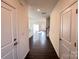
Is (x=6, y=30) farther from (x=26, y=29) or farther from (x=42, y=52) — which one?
(x=42, y=52)

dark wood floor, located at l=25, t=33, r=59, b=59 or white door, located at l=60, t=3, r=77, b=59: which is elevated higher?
white door, located at l=60, t=3, r=77, b=59

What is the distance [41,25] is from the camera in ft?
72.2

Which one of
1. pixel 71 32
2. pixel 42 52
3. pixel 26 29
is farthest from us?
pixel 42 52

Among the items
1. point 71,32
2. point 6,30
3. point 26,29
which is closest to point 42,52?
point 26,29

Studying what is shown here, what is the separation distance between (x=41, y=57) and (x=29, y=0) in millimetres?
2435

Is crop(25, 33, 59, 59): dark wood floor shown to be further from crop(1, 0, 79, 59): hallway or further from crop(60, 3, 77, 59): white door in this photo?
crop(60, 3, 77, 59): white door


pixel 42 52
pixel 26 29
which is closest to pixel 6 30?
pixel 26 29

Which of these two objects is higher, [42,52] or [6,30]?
[6,30]

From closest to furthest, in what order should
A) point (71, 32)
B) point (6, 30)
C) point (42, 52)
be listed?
point (6, 30) → point (71, 32) → point (42, 52)

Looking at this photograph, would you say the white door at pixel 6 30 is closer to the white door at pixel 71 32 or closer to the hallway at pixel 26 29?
the hallway at pixel 26 29

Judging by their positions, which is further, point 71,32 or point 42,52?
point 42,52

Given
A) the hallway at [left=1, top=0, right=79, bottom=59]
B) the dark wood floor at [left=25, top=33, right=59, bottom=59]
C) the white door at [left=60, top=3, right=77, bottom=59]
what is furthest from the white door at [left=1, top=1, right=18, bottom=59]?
the dark wood floor at [left=25, top=33, right=59, bottom=59]

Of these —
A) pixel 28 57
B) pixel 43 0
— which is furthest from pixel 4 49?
pixel 43 0

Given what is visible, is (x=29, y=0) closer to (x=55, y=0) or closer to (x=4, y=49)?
(x=55, y=0)
